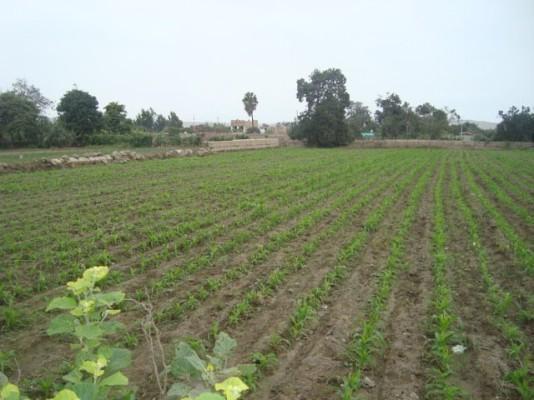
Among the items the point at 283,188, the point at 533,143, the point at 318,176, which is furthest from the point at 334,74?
the point at 283,188

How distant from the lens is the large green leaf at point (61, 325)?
4.66 feet

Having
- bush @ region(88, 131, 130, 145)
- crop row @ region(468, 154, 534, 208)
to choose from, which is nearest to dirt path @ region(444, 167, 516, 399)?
crop row @ region(468, 154, 534, 208)

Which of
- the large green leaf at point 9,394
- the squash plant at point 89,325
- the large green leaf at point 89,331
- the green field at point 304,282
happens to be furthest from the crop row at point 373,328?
the large green leaf at point 9,394

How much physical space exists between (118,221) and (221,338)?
7.74m

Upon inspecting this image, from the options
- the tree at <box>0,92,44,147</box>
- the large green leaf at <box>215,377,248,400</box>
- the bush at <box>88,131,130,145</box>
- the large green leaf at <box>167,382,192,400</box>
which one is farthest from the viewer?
the bush at <box>88,131,130,145</box>

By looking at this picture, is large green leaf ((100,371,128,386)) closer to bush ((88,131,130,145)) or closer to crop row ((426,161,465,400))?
crop row ((426,161,465,400))

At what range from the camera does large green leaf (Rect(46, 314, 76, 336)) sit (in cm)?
142

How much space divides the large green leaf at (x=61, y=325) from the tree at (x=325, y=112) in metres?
44.7

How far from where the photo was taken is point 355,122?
51.4 m

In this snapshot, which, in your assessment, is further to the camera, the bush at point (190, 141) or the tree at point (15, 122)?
the bush at point (190, 141)

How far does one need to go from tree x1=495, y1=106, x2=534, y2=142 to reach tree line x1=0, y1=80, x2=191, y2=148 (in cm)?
3951

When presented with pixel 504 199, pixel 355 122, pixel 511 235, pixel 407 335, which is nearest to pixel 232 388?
pixel 407 335

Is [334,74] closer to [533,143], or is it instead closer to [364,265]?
[533,143]

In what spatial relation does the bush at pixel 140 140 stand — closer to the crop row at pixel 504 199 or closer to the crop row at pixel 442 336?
the crop row at pixel 504 199
